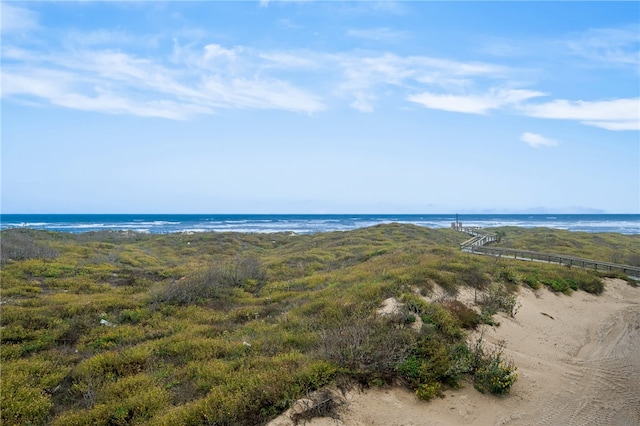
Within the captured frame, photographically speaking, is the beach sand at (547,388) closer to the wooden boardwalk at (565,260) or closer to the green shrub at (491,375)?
the green shrub at (491,375)

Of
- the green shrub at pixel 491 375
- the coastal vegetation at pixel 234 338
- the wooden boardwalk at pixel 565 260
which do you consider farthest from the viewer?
the wooden boardwalk at pixel 565 260

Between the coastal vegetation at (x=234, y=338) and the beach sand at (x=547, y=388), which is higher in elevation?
the coastal vegetation at (x=234, y=338)

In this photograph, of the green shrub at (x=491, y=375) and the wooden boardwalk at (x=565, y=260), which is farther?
the wooden boardwalk at (x=565, y=260)

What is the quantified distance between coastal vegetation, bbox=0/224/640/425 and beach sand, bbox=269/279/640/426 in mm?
378

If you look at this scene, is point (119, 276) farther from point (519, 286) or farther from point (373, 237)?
point (373, 237)

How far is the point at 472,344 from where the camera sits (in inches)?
423

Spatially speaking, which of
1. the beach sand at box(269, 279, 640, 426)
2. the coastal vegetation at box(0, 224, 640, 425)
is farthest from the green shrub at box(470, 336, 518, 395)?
the beach sand at box(269, 279, 640, 426)

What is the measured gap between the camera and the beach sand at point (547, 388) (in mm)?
7746

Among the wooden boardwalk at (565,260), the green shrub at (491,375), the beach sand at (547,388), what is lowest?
the beach sand at (547,388)

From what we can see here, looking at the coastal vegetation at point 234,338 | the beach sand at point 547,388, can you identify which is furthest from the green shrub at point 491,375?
the beach sand at point 547,388

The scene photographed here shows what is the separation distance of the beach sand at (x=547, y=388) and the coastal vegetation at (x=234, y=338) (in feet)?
1.24

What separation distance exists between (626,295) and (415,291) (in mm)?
13988

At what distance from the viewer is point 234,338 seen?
38.5ft

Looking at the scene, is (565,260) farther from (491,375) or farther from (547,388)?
(491,375)
